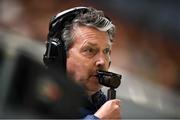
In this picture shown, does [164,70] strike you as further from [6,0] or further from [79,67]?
[79,67]

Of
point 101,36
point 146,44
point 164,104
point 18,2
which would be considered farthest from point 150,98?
point 101,36

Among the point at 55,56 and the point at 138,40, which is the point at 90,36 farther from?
the point at 138,40

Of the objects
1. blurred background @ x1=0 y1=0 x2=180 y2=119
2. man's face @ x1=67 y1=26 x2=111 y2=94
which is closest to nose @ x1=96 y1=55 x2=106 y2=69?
man's face @ x1=67 y1=26 x2=111 y2=94

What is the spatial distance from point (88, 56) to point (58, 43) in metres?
0.07

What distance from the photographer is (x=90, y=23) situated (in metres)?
1.00

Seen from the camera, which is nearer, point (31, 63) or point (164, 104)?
point (31, 63)

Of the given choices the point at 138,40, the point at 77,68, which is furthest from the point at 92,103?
the point at 138,40

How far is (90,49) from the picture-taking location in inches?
38.9

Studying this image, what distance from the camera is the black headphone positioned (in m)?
1.00

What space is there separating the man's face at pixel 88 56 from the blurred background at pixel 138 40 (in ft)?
1.13

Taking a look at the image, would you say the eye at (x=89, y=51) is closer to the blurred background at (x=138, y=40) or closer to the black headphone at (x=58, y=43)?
the black headphone at (x=58, y=43)

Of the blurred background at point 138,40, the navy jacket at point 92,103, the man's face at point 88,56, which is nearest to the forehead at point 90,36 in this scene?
the man's face at point 88,56

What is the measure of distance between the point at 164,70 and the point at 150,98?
0.61 feet

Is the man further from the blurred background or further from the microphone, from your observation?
the blurred background
